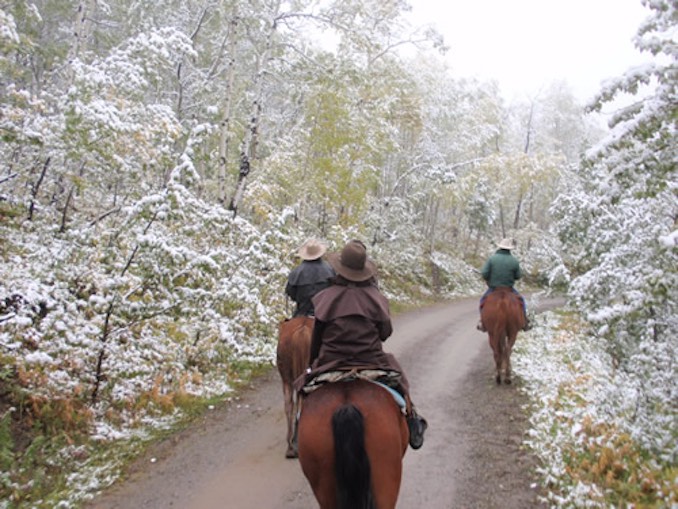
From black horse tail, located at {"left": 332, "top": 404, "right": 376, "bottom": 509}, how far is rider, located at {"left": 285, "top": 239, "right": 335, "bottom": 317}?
8.63 ft

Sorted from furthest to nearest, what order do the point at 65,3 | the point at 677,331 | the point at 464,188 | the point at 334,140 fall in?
the point at 464,188 → the point at 65,3 → the point at 334,140 → the point at 677,331

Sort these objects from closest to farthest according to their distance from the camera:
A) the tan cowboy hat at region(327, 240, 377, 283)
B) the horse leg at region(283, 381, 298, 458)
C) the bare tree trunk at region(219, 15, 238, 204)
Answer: the tan cowboy hat at region(327, 240, 377, 283), the horse leg at region(283, 381, 298, 458), the bare tree trunk at region(219, 15, 238, 204)

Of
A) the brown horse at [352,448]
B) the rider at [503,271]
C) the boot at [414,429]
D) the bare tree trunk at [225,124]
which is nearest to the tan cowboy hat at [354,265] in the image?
the brown horse at [352,448]

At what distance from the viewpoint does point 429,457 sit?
5.69m

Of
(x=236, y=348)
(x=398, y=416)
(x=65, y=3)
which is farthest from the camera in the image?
(x=65, y=3)

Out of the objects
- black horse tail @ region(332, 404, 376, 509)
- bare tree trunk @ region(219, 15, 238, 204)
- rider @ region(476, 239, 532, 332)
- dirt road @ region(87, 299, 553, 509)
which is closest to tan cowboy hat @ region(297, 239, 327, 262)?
dirt road @ region(87, 299, 553, 509)

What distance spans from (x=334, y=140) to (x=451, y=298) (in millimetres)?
13230

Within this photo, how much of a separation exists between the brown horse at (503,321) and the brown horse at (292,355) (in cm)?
388

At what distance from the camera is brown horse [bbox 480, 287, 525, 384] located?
26.9 feet

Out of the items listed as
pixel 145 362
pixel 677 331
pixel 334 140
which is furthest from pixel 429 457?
pixel 334 140

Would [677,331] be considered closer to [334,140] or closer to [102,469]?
[102,469]

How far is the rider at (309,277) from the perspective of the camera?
5855 millimetres

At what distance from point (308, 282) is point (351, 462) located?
2.87 m

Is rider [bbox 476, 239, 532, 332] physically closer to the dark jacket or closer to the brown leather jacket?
the dark jacket
